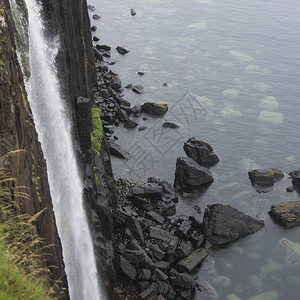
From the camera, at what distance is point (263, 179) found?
4534 centimetres

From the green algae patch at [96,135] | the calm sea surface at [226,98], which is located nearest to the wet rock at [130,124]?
the calm sea surface at [226,98]

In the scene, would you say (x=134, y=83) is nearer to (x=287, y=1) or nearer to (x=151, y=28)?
(x=151, y=28)

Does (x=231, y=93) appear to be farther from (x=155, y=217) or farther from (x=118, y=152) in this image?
(x=155, y=217)

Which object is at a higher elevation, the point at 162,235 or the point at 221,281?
the point at 162,235

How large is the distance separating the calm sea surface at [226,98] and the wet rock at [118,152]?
1195 mm

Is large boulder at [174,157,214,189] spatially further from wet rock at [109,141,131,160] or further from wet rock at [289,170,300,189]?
wet rock at [289,170,300,189]

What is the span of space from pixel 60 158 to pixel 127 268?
1012 cm

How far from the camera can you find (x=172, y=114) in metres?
57.1

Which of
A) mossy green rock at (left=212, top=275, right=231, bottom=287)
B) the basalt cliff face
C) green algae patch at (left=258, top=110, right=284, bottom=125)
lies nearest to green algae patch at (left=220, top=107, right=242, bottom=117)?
green algae patch at (left=258, top=110, right=284, bottom=125)

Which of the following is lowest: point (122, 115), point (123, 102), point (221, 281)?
point (221, 281)

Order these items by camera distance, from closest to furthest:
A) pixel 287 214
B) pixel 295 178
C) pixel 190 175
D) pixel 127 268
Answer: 1. pixel 127 268
2. pixel 287 214
3. pixel 190 175
4. pixel 295 178

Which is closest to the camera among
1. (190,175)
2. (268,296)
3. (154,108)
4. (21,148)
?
(21,148)

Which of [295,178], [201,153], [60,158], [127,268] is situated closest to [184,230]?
[127,268]

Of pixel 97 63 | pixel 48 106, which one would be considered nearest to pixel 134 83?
pixel 97 63
